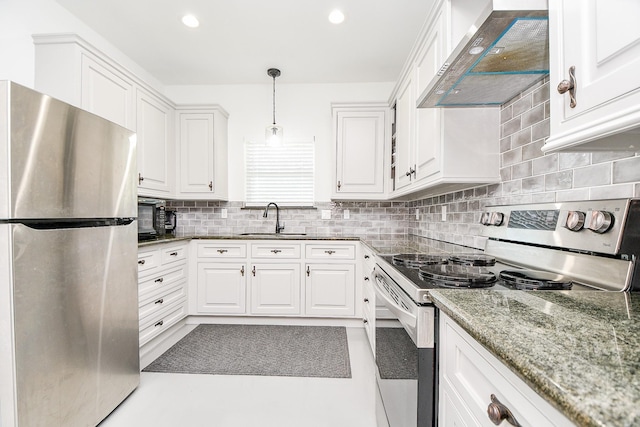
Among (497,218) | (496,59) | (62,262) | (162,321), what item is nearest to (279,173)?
(162,321)

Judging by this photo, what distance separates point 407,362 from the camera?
3.19ft

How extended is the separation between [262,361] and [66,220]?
1.52 m

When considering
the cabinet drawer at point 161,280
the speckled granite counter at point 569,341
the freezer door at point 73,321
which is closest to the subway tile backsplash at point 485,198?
the speckled granite counter at point 569,341

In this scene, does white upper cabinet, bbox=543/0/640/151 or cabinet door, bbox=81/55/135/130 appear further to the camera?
cabinet door, bbox=81/55/135/130

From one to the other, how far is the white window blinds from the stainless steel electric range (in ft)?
6.83

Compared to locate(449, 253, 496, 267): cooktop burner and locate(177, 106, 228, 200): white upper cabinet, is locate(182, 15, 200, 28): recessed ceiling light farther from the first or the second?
locate(449, 253, 496, 267): cooktop burner

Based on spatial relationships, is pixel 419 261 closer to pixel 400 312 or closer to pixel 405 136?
pixel 400 312

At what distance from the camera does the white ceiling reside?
2.04 meters

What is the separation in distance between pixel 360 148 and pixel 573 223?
6.88 feet

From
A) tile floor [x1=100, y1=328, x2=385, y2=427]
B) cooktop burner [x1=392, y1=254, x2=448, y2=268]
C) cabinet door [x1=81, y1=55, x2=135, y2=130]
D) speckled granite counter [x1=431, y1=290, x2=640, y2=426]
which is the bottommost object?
tile floor [x1=100, y1=328, x2=385, y2=427]

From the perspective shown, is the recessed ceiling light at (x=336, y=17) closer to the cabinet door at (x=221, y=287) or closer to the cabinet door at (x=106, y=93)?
the cabinet door at (x=106, y=93)

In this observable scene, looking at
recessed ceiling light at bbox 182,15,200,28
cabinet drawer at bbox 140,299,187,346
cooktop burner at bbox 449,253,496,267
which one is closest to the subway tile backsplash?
cooktop burner at bbox 449,253,496,267

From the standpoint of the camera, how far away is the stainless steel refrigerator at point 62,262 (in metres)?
1.09

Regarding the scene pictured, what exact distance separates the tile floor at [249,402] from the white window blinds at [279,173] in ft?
6.12
